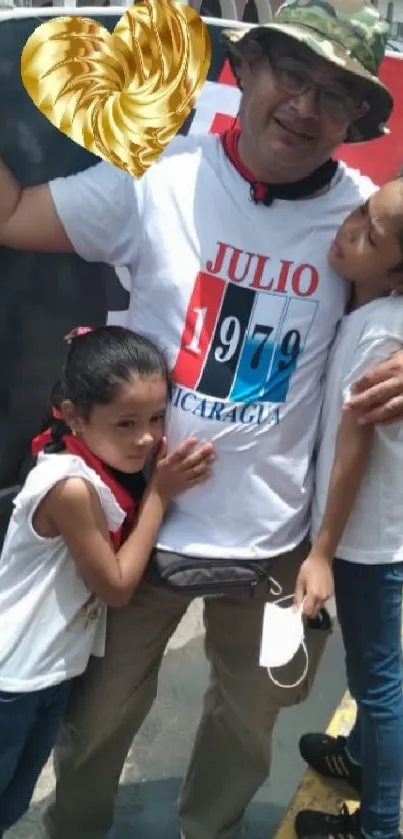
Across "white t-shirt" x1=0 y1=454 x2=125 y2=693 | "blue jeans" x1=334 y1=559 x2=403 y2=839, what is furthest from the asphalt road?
"white t-shirt" x1=0 y1=454 x2=125 y2=693

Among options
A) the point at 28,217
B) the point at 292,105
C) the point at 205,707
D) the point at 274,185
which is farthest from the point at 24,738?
the point at 292,105

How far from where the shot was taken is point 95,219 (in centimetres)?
179

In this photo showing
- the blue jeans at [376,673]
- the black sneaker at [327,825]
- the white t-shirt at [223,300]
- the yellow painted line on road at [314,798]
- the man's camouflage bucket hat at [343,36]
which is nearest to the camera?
the man's camouflage bucket hat at [343,36]

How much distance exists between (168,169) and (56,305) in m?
0.40

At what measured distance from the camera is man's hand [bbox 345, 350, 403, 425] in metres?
1.78

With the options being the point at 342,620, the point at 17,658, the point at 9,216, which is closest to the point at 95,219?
the point at 9,216

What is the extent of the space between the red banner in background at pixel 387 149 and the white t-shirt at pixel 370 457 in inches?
23.9

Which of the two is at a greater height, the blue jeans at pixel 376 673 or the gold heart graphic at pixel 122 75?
the gold heart graphic at pixel 122 75

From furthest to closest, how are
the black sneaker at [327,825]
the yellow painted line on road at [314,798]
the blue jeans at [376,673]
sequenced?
the yellow painted line on road at [314,798] → the black sneaker at [327,825] → the blue jeans at [376,673]

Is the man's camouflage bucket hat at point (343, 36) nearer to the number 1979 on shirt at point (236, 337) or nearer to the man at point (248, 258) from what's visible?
the man at point (248, 258)

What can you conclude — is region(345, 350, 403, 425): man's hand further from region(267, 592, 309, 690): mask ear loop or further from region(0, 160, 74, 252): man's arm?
region(0, 160, 74, 252): man's arm

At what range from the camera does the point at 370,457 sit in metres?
1.90

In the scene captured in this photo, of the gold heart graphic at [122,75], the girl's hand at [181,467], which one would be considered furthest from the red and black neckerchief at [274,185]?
the girl's hand at [181,467]

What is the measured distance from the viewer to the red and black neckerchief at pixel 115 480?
5.89ft
